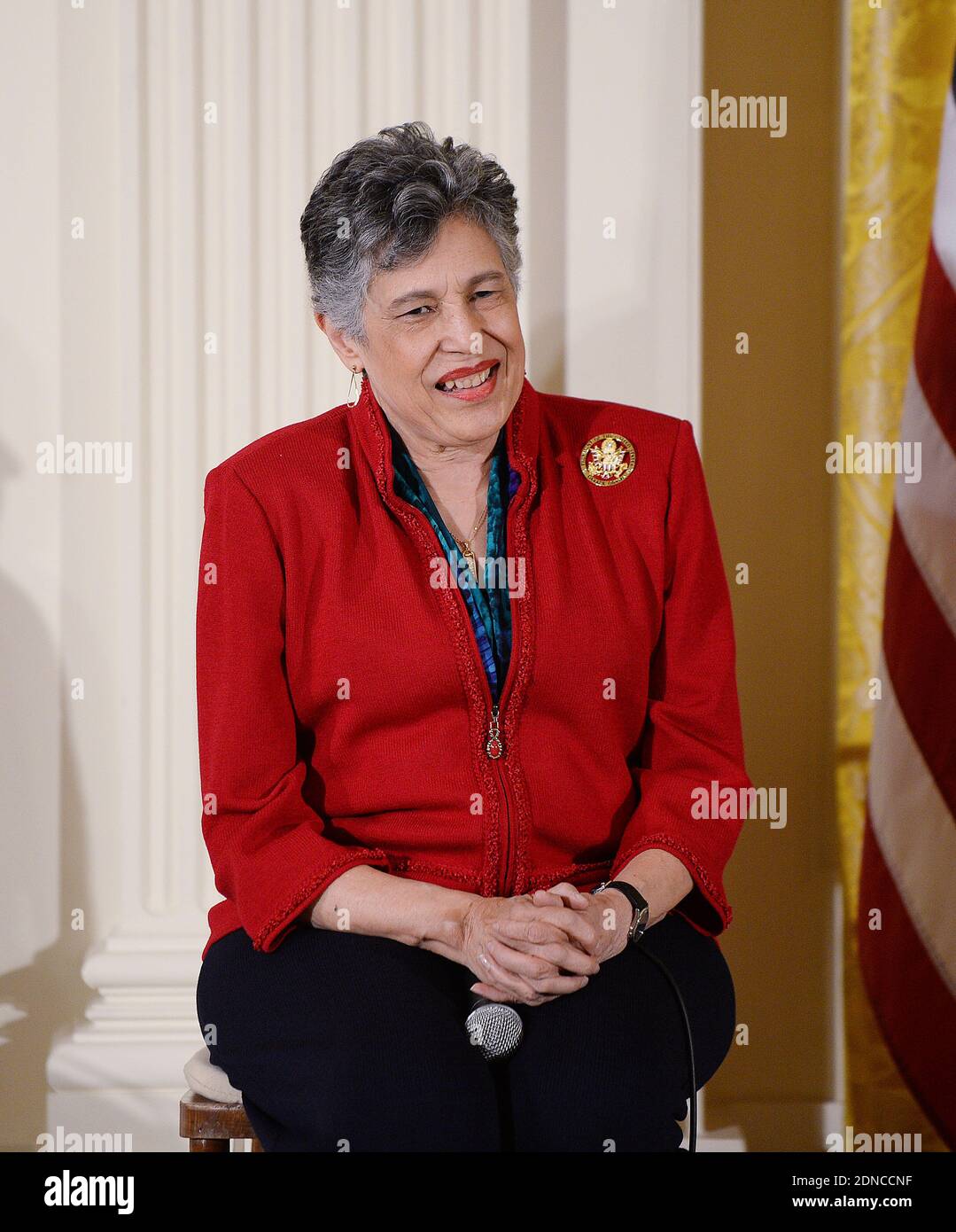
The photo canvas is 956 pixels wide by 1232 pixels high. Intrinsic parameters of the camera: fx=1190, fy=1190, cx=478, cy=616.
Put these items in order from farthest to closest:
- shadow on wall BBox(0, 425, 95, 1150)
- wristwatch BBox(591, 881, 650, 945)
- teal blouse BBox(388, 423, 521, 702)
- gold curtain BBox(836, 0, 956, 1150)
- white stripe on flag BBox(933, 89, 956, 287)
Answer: shadow on wall BBox(0, 425, 95, 1150), gold curtain BBox(836, 0, 956, 1150), white stripe on flag BBox(933, 89, 956, 287), teal blouse BBox(388, 423, 521, 702), wristwatch BBox(591, 881, 650, 945)

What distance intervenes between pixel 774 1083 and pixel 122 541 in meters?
1.36

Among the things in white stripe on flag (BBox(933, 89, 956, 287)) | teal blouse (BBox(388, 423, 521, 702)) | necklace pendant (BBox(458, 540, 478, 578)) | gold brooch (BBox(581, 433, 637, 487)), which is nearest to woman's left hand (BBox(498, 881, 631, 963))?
teal blouse (BBox(388, 423, 521, 702))

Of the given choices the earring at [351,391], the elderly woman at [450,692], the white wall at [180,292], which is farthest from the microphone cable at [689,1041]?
the white wall at [180,292]

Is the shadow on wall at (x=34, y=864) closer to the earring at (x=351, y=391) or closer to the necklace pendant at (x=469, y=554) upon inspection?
the earring at (x=351, y=391)

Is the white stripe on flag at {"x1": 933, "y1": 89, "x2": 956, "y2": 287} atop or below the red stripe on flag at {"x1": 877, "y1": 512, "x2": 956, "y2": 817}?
atop

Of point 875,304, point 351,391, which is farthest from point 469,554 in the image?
point 875,304

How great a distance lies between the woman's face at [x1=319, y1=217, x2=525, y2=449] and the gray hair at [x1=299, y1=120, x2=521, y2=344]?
16mm

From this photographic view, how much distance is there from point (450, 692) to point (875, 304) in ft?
3.09

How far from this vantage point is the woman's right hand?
3.70ft

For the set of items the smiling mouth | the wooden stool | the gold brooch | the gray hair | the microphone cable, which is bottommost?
the wooden stool

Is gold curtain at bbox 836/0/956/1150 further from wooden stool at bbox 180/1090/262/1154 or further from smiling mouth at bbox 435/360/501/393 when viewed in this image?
wooden stool at bbox 180/1090/262/1154

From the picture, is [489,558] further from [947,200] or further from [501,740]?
[947,200]

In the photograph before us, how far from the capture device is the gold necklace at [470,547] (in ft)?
4.46

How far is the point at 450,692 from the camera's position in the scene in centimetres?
130
